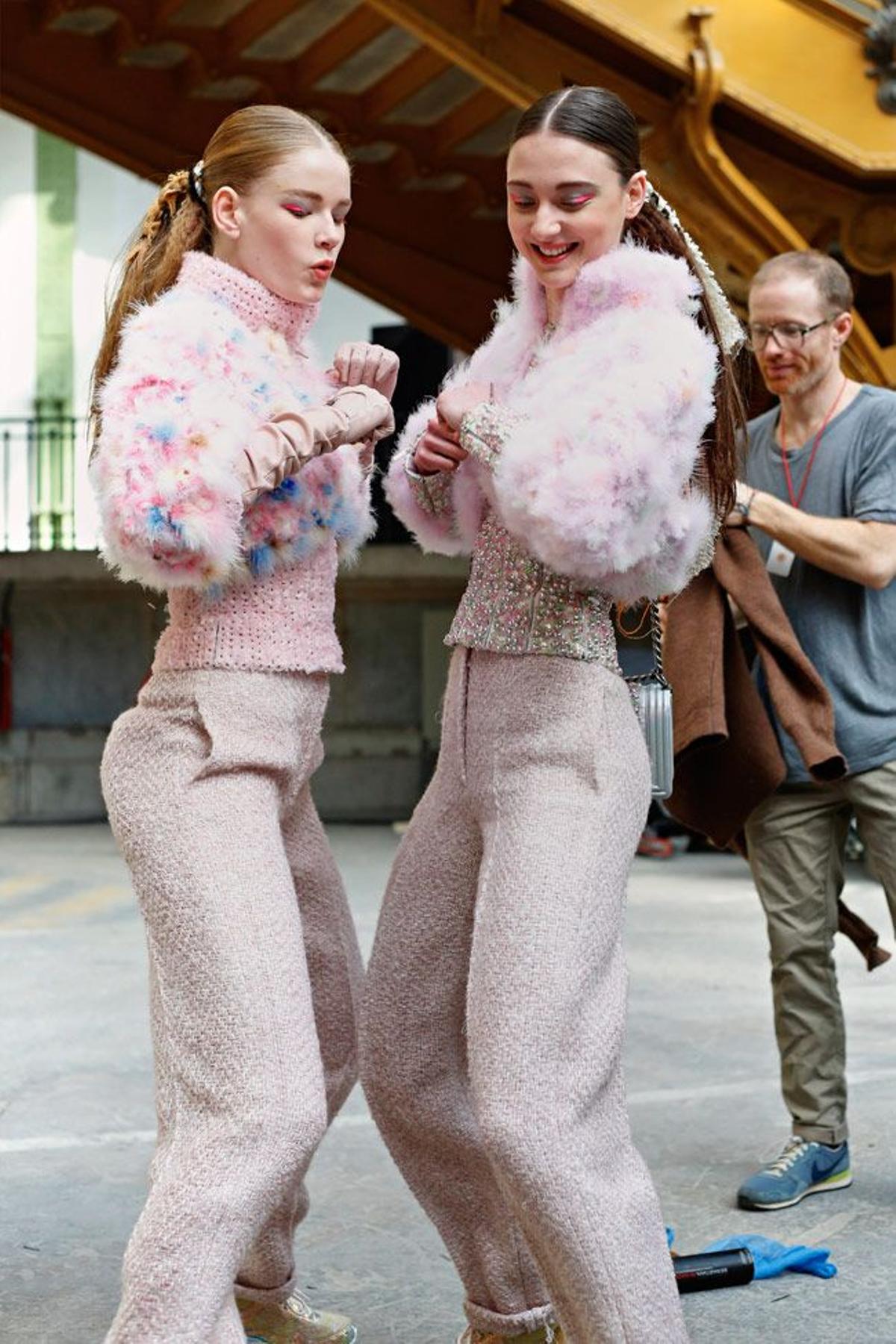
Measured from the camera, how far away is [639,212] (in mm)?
2963

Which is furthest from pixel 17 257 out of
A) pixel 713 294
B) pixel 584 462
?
pixel 584 462

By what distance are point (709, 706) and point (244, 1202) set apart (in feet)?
6.02

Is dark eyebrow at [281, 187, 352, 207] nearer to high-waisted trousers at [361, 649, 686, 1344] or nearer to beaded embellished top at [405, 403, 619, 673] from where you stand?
beaded embellished top at [405, 403, 619, 673]

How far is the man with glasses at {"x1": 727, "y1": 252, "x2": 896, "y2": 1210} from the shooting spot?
14.2ft

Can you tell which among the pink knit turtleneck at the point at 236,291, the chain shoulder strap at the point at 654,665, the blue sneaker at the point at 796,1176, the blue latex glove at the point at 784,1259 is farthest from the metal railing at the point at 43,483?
the pink knit turtleneck at the point at 236,291

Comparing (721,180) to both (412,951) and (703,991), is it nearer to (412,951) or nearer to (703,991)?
(703,991)

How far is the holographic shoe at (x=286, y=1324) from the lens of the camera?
10.4ft

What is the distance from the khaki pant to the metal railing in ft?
39.8

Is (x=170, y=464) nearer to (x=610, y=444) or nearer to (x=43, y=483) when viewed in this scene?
(x=610, y=444)

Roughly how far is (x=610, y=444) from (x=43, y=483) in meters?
15.3

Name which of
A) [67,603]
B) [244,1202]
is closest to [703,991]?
[244,1202]

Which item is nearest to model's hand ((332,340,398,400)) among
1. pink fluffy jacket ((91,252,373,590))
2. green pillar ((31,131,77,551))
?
pink fluffy jacket ((91,252,373,590))

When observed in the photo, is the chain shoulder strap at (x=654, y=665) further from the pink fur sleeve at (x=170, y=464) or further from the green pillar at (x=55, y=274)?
the green pillar at (x=55, y=274)

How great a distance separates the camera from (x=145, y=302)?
301 cm
